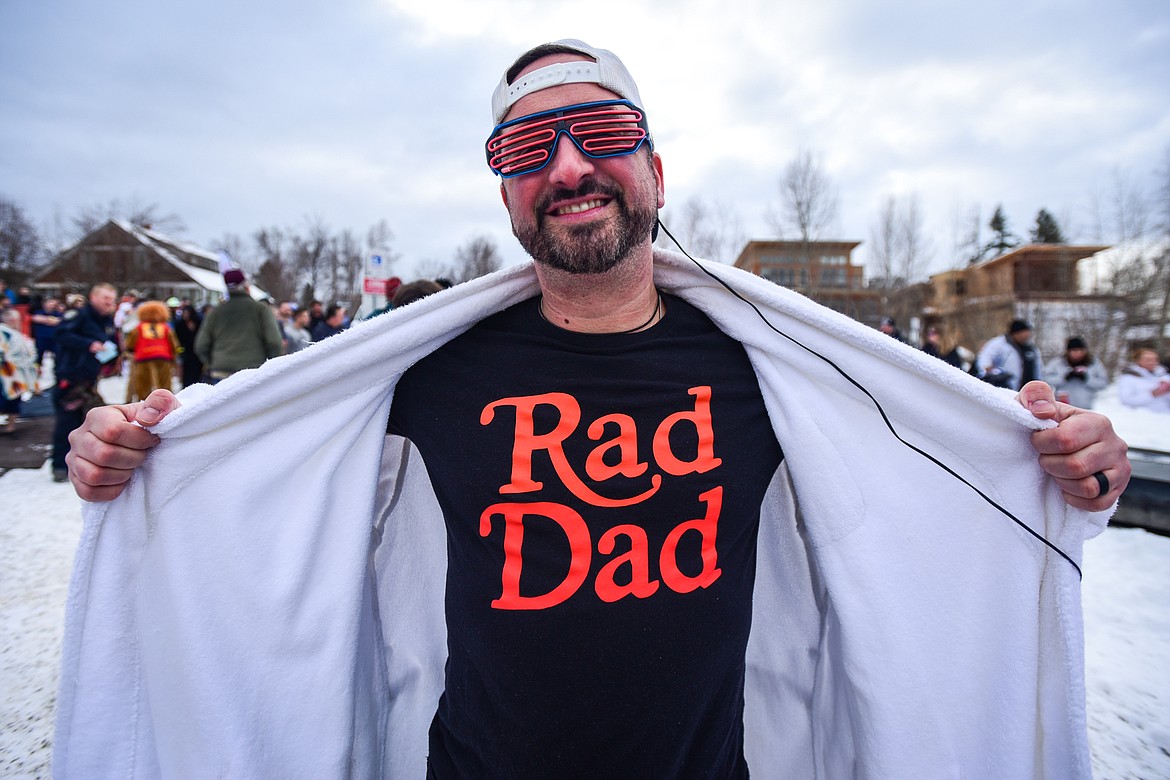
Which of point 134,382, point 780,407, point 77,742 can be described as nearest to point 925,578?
point 780,407

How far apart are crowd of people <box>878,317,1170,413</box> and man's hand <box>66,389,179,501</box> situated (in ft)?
17.9

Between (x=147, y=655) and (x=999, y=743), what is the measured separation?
214 centimetres

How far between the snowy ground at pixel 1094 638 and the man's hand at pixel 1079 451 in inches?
65.0

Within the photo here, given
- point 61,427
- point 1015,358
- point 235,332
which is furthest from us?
point 1015,358

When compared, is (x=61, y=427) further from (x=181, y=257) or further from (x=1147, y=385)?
(x=181, y=257)

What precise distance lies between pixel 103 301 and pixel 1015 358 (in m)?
10.5

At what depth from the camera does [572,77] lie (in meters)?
1.54

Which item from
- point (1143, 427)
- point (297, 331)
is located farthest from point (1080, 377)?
point (297, 331)

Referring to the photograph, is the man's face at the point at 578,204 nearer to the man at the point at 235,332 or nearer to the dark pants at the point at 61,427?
the man at the point at 235,332

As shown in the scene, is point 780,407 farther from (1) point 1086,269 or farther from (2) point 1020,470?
(1) point 1086,269

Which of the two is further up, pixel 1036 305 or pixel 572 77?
pixel 572 77

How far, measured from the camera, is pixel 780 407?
152cm

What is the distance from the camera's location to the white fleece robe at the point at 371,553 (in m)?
1.33

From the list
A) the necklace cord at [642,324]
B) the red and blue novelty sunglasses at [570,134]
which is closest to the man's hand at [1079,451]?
the necklace cord at [642,324]
